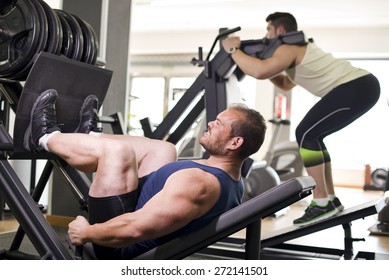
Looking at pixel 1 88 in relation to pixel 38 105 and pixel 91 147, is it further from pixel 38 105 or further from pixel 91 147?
pixel 91 147

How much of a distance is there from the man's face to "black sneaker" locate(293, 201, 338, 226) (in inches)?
47.5

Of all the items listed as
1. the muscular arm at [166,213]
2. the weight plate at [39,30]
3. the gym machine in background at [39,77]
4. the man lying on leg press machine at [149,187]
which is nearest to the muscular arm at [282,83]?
the gym machine in background at [39,77]

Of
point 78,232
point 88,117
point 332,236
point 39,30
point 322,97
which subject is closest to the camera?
point 78,232

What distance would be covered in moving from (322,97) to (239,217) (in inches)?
59.4

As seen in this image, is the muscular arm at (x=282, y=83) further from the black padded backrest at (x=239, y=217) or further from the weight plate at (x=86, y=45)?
the black padded backrest at (x=239, y=217)

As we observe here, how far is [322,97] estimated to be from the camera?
2.86 m

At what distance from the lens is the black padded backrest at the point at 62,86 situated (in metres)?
1.88

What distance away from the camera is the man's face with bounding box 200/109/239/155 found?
1738mm

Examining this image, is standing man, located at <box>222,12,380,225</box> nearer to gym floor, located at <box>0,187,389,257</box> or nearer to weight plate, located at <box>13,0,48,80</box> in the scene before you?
gym floor, located at <box>0,187,389,257</box>

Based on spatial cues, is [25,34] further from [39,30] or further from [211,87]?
[211,87]

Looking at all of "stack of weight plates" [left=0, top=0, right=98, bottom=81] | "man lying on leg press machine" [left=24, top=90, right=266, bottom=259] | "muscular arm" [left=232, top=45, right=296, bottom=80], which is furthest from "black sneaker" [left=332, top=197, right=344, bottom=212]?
"stack of weight plates" [left=0, top=0, right=98, bottom=81]

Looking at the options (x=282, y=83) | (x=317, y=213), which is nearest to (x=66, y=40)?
(x=317, y=213)

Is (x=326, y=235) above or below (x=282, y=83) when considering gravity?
below
